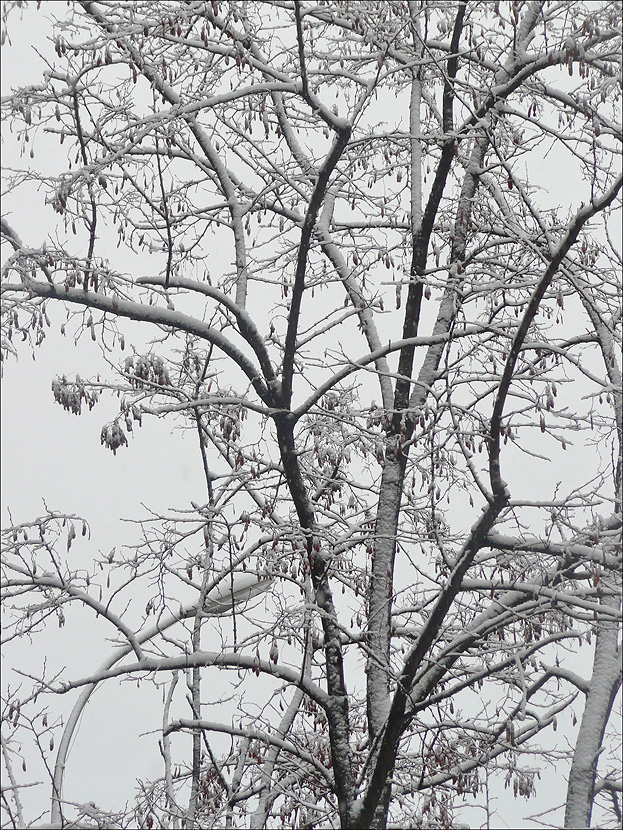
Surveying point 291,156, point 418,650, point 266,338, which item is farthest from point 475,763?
point 291,156

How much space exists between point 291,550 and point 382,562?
2.86 ft

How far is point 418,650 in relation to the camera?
6359 millimetres

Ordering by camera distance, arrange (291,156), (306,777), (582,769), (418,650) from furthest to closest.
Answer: (291,156)
(306,777)
(582,769)
(418,650)

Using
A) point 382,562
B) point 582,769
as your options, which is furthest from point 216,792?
point 582,769

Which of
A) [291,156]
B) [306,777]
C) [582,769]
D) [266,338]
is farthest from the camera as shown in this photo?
[291,156]

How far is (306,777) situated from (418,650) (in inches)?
68.3

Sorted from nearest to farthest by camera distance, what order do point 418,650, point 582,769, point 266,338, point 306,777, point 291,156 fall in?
point 418,650 < point 582,769 < point 306,777 < point 266,338 < point 291,156

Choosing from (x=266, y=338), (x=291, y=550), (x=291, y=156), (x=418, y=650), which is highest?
(x=291, y=156)

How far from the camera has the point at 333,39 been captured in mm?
7641

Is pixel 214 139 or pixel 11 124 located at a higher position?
pixel 214 139

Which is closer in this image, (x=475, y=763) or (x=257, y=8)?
(x=257, y=8)

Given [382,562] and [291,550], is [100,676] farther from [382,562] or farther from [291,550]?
[382,562]

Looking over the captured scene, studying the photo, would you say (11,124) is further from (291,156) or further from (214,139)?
(291,156)

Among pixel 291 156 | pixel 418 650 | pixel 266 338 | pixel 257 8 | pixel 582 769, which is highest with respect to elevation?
pixel 291 156
